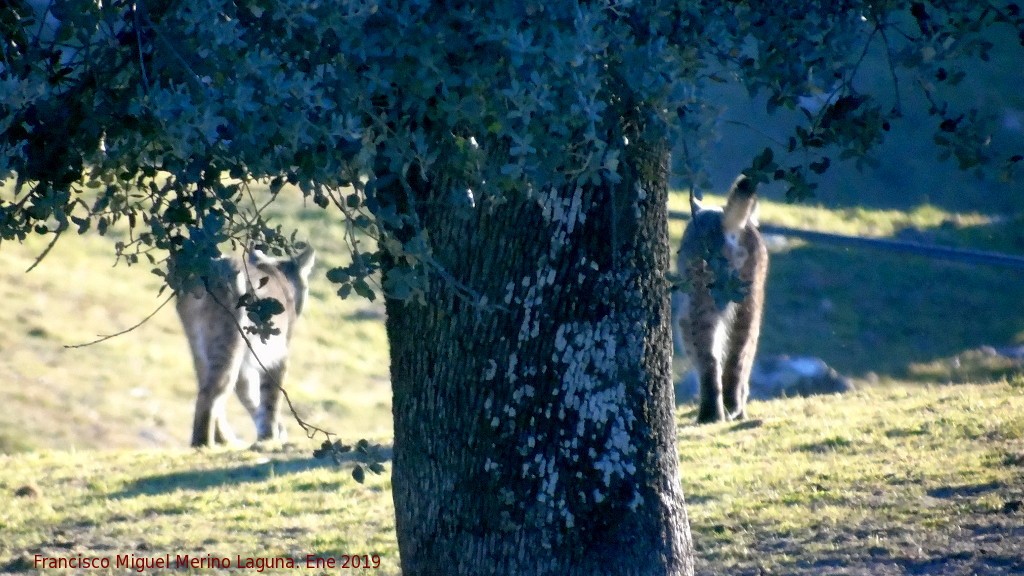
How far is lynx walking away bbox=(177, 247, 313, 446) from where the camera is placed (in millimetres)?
9969

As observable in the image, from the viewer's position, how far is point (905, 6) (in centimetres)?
383

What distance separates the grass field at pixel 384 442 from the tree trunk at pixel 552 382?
1.63 metres

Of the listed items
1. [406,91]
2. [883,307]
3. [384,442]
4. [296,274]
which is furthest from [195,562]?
[883,307]

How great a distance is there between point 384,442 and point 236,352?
1718 millimetres

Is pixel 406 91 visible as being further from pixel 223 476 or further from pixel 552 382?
pixel 223 476

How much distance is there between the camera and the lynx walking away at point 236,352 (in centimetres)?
997

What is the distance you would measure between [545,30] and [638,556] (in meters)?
2.14

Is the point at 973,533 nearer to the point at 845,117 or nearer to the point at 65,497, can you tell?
the point at 845,117

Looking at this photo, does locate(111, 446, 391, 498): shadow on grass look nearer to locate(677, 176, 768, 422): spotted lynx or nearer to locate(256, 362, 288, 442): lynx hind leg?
locate(256, 362, 288, 442): lynx hind leg

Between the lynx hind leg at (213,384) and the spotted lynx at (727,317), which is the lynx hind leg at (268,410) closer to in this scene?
the lynx hind leg at (213,384)

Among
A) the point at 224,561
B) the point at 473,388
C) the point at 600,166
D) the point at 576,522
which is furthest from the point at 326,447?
the point at 224,561

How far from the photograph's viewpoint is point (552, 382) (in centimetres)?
419

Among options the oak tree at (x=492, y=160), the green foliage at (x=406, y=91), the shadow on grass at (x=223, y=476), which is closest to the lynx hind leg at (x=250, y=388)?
the shadow on grass at (x=223, y=476)

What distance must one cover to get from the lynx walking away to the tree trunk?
5268 mm
